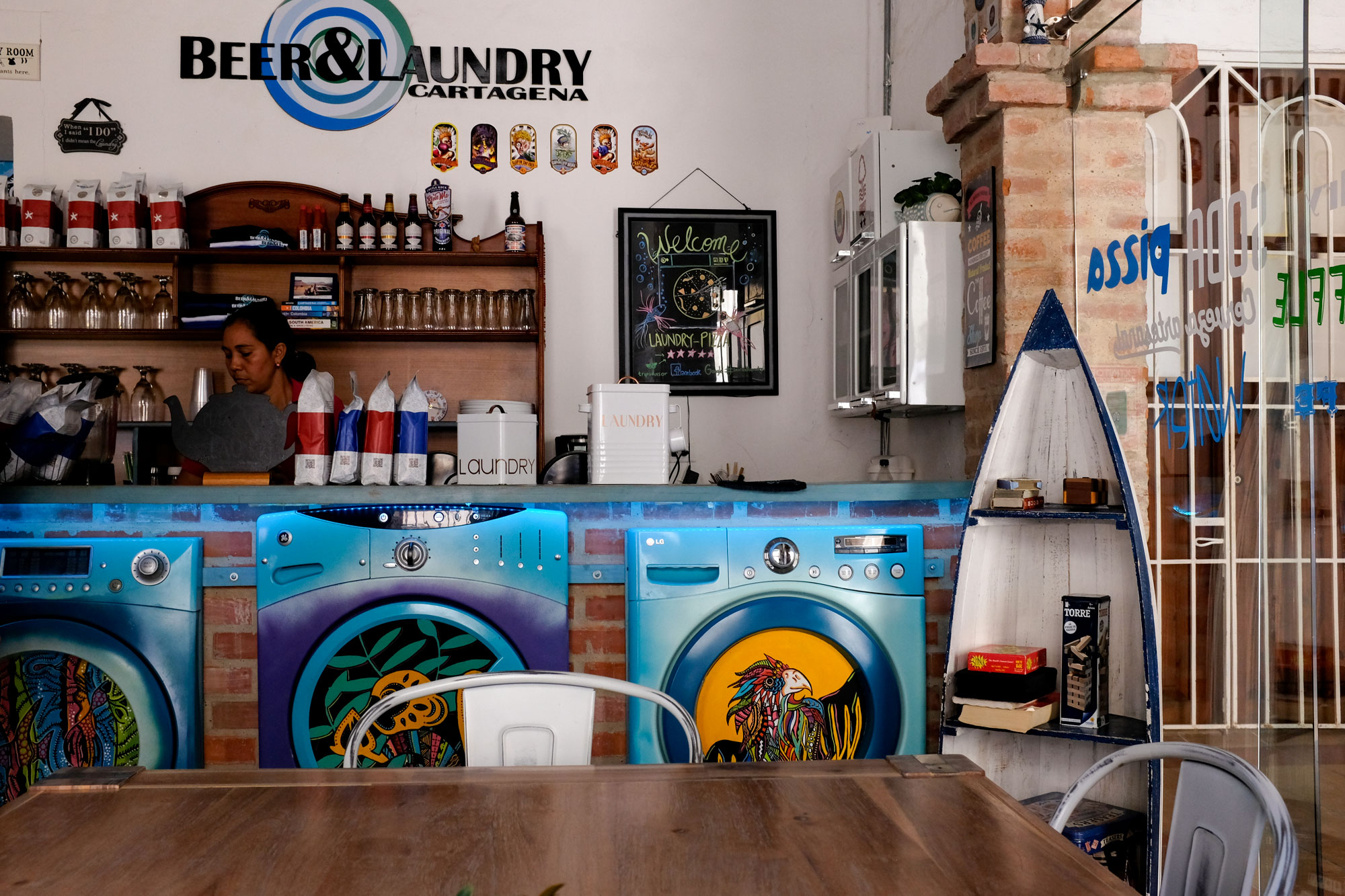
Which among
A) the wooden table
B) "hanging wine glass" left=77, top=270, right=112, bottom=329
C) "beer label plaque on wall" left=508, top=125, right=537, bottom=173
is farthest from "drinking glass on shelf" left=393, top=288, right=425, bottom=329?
the wooden table

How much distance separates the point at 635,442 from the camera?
111 inches

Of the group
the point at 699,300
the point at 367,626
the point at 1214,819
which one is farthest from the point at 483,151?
the point at 1214,819

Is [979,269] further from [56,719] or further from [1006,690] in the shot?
[56,719]

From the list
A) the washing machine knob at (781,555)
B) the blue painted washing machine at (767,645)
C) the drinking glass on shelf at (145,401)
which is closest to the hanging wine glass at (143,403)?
the drinking glass on shelf at (145,401)

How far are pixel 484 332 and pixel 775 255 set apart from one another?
4.46 ft

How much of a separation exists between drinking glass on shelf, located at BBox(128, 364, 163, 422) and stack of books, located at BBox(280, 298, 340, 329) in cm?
65

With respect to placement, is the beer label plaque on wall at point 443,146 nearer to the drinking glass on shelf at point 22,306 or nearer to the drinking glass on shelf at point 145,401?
the drinking glass on shelf at point 145,401

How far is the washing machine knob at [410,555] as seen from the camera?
252cm

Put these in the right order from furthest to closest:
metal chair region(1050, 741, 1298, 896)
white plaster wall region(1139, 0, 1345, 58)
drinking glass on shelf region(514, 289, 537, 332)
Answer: drinking glass on shelf region(514, 289, 537, 332), white plaster wall region(1139, 0, 1345, 58), metal chair region(1050, 741, 1298, 896)

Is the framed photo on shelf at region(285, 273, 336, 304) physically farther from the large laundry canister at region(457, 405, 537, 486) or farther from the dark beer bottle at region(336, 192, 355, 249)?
the large laundry canister at region(457, 405, 537, 486)

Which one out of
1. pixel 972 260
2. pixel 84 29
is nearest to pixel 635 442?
pixel 972 260

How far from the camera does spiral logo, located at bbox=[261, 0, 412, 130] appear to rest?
4570 mm

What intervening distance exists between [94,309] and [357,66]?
5.00ft

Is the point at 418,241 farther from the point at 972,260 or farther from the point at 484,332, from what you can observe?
the point at 972,260
